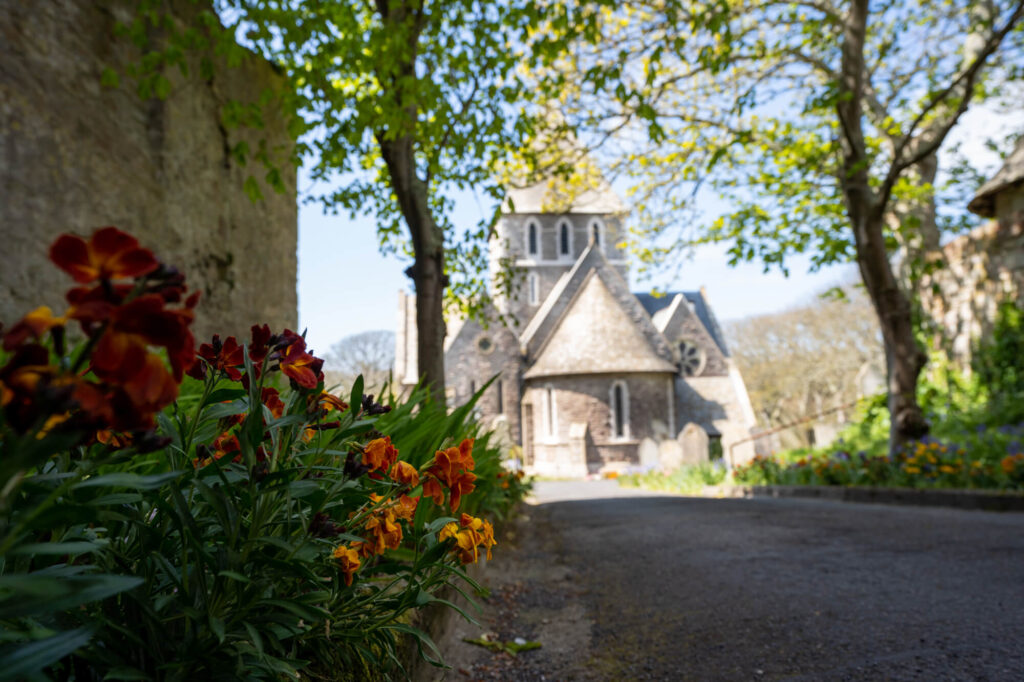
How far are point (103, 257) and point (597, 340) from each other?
103 ft

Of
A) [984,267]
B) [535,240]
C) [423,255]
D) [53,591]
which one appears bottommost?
[53,591]

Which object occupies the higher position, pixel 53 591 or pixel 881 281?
pixel 881 281

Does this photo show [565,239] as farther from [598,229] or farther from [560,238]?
[598,229]

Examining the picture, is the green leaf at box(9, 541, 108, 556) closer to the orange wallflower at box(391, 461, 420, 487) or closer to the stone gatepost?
the orange wallflower at box(391, 461, 420, 487)

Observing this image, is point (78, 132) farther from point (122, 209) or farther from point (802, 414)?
point (802, 414)

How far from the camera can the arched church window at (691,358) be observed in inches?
1414

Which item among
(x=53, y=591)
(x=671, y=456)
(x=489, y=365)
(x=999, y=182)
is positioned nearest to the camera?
(x=53, y=591)

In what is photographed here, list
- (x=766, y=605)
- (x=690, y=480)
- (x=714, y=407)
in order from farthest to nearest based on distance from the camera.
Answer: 1. (x=714, y=407)
2. (x=690, y=480)
3. (x=766, y=605)

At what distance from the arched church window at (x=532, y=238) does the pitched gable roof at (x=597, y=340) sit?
649 cm

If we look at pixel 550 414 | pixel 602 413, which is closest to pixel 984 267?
pixel 602 413

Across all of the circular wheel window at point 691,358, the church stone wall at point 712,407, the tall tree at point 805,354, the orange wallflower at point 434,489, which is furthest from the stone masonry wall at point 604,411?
the orange wallflower at point 434,489

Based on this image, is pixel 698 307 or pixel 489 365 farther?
pixel 698 307

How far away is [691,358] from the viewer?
36406mm

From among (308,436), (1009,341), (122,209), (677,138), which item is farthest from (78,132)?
(1009,341)
